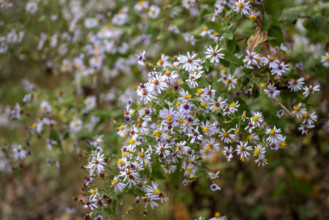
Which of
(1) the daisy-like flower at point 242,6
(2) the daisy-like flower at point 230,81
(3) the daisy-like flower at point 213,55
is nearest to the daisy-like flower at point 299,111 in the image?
(2) the daisy-like flower at point 230,81

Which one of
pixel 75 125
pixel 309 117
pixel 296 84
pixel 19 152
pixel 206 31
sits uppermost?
pixel 75 125

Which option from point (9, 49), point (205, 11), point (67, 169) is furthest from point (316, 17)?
point (67, 169)

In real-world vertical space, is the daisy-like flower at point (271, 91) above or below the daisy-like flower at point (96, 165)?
above

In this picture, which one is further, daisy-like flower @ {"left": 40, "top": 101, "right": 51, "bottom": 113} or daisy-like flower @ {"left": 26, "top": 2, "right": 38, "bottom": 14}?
daisy-like flower @ {"left": 26, "top": 2, "right": 38, "bottom": 14}

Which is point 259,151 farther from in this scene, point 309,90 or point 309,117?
point 309,90

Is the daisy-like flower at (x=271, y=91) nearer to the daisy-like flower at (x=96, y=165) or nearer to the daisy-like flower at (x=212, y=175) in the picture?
the daisy-like flower at (x=212, y=175)

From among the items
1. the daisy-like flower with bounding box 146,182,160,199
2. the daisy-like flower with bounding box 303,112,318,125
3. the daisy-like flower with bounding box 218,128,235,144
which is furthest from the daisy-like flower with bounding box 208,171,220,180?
the daisy-like flower with bounding box 303,112,318,125

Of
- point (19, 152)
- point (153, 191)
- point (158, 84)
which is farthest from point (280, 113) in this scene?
point (19, 152)

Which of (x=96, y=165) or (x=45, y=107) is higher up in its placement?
(x=45, y=107)

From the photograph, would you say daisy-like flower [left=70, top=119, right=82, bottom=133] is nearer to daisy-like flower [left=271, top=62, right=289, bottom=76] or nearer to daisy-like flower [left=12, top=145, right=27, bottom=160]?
daisy-like flower [left=12, top=145, right=27, bottom=160]
